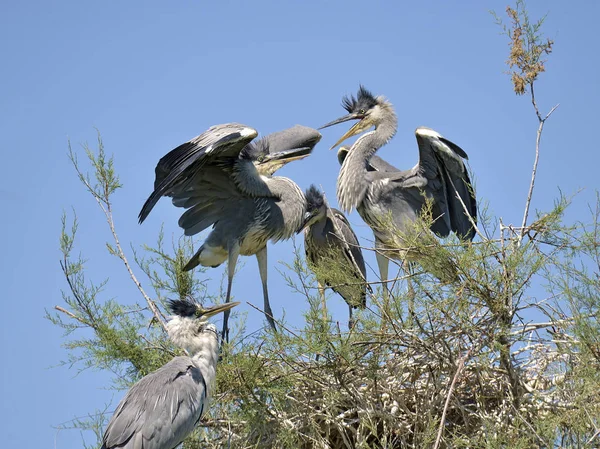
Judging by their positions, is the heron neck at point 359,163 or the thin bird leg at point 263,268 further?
the heron neck at point 359,163

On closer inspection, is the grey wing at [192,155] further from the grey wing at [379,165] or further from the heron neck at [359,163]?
the grey wing at [379,165]

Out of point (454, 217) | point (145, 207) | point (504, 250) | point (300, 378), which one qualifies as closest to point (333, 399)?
point (300, 378)

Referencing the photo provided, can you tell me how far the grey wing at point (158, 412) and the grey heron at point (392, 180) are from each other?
179cm

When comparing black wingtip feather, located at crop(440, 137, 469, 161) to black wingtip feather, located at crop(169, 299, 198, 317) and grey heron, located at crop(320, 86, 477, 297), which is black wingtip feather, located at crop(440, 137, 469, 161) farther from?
black wingtip feather, located at crop(169, 299, 198, 317)

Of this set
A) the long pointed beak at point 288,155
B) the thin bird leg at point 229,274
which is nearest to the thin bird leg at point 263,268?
the thin bird leg at point 229,274

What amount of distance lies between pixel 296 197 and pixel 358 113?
1037mm

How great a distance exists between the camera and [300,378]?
5.15 meters

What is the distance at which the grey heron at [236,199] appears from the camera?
20.9 ft

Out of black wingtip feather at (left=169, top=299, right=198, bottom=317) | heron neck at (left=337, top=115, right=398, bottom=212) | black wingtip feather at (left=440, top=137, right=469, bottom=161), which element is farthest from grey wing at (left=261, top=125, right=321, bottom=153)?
black wingtip feather at (left=169, top=299, right=198, bottom=317)

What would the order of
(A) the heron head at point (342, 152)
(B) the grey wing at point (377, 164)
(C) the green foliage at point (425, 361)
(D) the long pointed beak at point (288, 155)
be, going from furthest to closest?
(A) the heron head at point (342, 152) < (B) the grey wing at point (377, 164) < (D) the long pointed beak at point (288, 155) < (C) the green foliage at point (425, 361)

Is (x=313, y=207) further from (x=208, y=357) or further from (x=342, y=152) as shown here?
(x=208, y=357)

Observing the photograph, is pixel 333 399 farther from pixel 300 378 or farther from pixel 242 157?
pixel 242 157

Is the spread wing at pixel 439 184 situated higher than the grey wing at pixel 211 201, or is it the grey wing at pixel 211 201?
the spread wing at pixel 439 184

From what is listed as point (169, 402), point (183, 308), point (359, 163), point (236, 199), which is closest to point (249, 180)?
point (236, 199)
